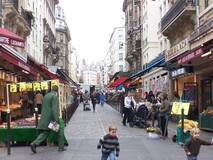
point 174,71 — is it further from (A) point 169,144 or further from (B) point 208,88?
(A) point 169,144

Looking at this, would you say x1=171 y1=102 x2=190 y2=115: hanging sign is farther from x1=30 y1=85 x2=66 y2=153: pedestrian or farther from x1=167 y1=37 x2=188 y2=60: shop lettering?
x1=167 y1=37 x2=188 y2=60: shop lettering

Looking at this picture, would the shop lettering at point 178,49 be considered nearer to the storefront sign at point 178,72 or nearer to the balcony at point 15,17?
the storefront sign at point 178,72

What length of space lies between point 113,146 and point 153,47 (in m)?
37.0

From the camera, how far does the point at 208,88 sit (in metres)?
21.6

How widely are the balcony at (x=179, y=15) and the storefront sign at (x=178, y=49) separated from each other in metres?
Result: 2.67

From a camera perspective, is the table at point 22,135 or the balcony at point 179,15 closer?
the table at point 22,135

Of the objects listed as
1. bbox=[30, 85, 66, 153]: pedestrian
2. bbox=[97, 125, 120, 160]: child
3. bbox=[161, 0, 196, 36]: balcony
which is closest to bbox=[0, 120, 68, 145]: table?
bbox=[30, 85, 66, 153]: pedestrian

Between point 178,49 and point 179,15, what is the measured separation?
4477 millimetres

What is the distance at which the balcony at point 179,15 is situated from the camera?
76.8 ft

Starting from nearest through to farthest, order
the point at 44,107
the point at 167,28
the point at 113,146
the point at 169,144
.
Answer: the point at 113,146 < the point at 44,107 < the point at 169,144 < the point at 167,28

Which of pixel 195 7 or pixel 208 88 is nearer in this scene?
pixel 208 88

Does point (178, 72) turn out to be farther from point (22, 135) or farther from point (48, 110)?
point (48, 110)

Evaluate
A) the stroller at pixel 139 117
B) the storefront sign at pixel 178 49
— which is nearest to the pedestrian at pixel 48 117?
the stroller at pixel 139 117

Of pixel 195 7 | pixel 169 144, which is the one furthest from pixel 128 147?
pixel 195 7
